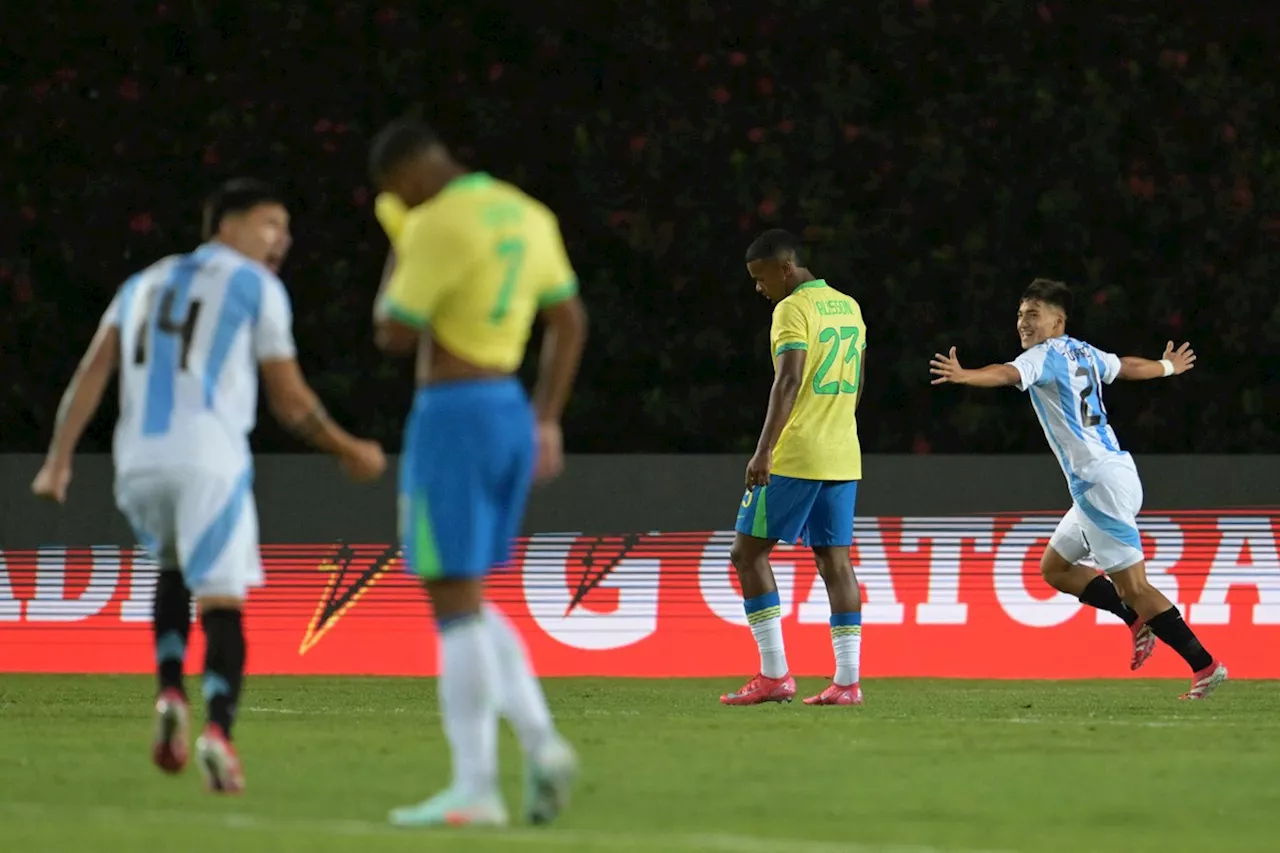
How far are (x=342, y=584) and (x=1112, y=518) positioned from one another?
4.53m

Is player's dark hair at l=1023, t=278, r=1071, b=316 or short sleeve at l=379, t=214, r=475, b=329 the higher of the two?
short sleeve at l=379, t=214, r=475, b=329

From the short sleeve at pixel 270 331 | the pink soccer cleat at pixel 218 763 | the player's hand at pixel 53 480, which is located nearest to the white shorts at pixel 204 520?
the player's hand at pixel 53 480

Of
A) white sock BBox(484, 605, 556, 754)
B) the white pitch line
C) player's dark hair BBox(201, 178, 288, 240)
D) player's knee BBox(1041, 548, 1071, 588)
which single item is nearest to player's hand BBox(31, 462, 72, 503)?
player's dark hair BBox(201, 178, 288, 240)

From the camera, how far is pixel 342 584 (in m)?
13.8

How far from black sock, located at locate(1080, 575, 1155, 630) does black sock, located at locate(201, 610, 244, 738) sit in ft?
19.1

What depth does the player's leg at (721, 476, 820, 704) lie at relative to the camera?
10.9 meters

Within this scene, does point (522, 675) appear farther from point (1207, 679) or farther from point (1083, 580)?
point (1083, 580)

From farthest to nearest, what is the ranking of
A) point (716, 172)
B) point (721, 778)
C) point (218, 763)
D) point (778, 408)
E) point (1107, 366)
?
point (716, 172)
point (1107, 366)
point (778, 408)
point (721, 778)
point (218, 763)

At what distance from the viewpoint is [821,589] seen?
13.7 m

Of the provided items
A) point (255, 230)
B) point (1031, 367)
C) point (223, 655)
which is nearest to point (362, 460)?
point (223, 655)

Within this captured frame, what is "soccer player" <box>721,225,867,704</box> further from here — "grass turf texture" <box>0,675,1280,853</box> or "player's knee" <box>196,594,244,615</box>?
"player's knee" <box>196,594,244,615</box>

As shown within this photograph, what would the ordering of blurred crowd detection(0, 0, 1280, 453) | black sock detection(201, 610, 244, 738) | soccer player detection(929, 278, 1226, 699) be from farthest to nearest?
blurred crowd detection(0, 0, 1280, 453) → soccer player detection(929, 278, 1226, 699) → black sock detection(201, 610, 244, 738)

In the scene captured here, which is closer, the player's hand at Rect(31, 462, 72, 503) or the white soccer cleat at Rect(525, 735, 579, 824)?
the white soccer cleat at Rect(525, 735, 579, 824)

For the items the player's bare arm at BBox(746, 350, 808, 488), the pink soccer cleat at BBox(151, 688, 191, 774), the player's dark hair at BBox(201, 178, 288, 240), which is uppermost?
the player's dark hair at BBox(201, 178, 288, 240)
